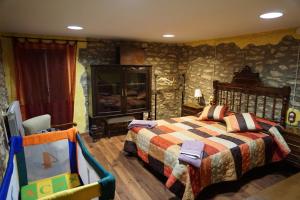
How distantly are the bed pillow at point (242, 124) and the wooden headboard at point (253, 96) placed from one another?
1.36ft

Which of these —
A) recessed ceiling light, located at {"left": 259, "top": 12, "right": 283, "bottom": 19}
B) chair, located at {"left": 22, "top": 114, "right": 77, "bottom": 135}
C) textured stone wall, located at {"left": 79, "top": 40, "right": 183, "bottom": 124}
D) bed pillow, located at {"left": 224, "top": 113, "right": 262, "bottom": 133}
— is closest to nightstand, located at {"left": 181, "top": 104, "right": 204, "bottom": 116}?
textured stone wall, located at {"left": 79, "top": 40, "right": 183, "bottom": 124}

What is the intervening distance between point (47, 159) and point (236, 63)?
3.46 m

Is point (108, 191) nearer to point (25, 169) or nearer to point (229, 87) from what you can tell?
point (25, 169)

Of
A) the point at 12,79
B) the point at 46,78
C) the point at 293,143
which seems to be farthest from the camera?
the point at 46,78

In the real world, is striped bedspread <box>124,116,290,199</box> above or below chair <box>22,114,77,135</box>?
below

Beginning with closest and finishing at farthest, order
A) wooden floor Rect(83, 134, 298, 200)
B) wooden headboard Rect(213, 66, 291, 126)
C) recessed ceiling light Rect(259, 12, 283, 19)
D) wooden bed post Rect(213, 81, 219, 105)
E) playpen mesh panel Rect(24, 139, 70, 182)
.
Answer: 1. playpen mesh panel Rect(24, 139, 70, 182)
2. recessed ceiling light Rect(259, 12, 283, 19)
3. wooden floor Rect(83, 134, 298, 200)
4. wooden headboard Rect(213, 66, 291, 126)
5. wooden bed post Rect(213, 81, 219, 105)

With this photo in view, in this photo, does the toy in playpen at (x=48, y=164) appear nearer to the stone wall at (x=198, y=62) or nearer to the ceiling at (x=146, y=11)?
the ceiling at (x=146, y=11)

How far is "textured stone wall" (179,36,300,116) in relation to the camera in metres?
3.01

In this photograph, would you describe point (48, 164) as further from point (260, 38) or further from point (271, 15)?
point (260, 38)

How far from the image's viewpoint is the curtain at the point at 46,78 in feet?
11.7

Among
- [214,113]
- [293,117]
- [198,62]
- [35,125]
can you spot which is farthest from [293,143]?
[35,125]

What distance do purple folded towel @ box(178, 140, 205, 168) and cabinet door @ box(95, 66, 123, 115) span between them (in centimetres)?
222

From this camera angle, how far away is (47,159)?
198 centimetres

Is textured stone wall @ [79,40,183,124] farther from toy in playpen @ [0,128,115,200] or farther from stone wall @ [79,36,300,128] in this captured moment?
toy in playpen @ [0,128,115,200]
